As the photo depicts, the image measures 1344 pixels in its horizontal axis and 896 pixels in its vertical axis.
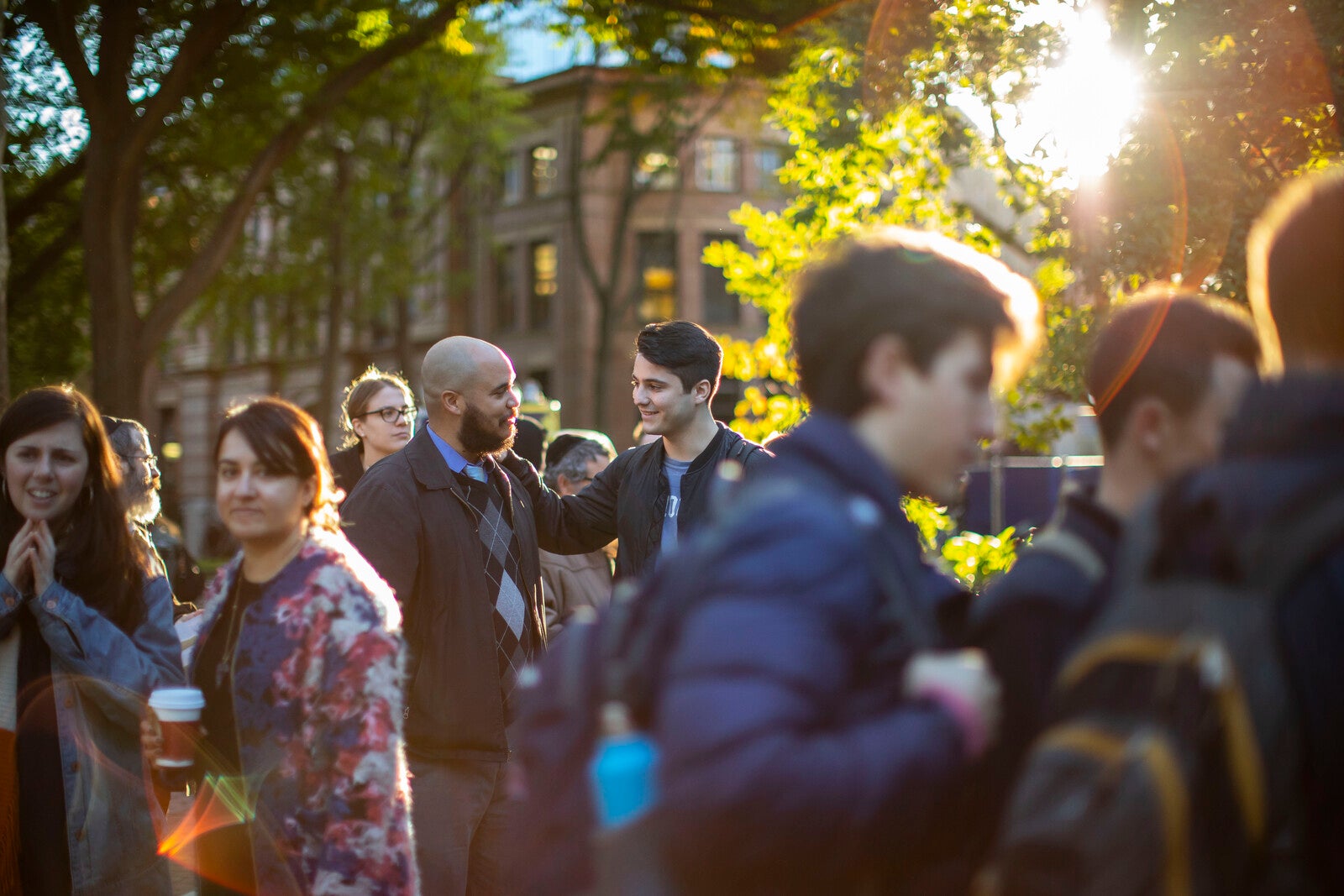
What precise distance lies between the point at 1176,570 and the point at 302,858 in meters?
2.08

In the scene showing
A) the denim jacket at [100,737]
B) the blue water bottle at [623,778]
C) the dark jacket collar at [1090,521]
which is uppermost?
the dark jacket collar at [1090,521]

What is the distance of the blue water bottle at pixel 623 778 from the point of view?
169 cm

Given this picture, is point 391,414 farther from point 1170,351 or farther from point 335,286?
point 335,286

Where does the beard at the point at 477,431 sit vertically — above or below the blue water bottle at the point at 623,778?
above

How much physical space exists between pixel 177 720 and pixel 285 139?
34.8 feet

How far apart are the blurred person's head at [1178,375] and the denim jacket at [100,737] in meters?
2.79

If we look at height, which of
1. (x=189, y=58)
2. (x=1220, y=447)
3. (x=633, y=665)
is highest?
(x=189, y=58)

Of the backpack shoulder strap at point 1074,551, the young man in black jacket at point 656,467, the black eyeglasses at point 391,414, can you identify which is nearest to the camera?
the backpack shoulder strap at point 1074,551

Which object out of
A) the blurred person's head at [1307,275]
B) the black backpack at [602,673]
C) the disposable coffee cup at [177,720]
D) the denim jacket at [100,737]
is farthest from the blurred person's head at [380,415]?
the blurred person's head at [1307,275]

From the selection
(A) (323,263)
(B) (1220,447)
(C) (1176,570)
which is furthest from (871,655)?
(A) (323,263)

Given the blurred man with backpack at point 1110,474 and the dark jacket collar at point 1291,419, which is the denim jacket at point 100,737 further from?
the dark jacket collar at point 1291,419

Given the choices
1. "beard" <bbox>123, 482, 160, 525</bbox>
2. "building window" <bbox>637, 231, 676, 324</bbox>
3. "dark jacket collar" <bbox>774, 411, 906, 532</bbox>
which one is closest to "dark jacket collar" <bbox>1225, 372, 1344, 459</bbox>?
"dark jacket collar" <bbox>774, 411, 906, 532</bbox>

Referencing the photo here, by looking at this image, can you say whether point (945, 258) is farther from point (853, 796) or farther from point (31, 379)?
point (31, 379)

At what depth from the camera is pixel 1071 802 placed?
1577mm
